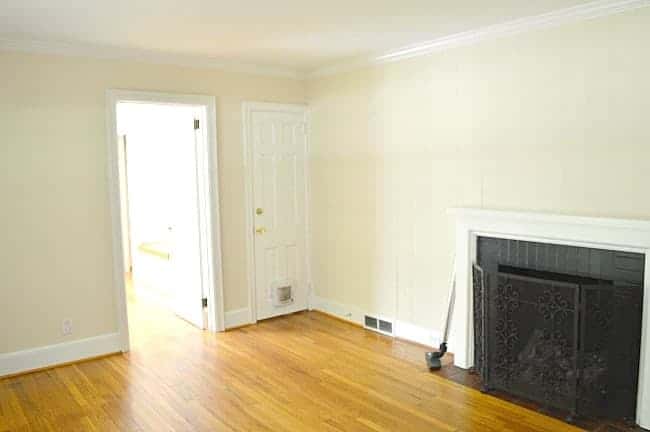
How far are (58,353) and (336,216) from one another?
106 inches

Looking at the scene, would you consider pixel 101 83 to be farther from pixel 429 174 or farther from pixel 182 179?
pixel 429 174

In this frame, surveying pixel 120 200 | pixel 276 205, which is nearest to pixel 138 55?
pixel 120 200

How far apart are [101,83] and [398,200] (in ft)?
8.63

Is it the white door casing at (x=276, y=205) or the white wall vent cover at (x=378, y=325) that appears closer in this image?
the white wall vent cover at (x=378, y=325)

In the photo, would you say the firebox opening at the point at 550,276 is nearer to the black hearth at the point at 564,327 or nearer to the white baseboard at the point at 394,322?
the black hearth at the point at 564,327

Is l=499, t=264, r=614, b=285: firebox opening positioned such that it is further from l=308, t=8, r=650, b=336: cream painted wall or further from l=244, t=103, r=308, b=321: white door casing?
l=244, t=103, r=308, b=321: white door casing

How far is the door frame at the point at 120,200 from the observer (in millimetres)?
4227

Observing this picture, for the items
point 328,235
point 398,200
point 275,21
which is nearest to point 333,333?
point 328,235

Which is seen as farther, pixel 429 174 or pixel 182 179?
pixel 182 179

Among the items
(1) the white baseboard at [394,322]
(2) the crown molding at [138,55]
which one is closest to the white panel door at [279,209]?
(1) the white baseboard at [394,322]

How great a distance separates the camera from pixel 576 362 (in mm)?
3111

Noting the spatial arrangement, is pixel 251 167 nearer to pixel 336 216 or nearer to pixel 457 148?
pixel 336 216

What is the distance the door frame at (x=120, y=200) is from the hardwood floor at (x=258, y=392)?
29 cm

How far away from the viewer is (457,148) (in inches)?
158
